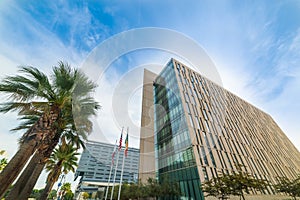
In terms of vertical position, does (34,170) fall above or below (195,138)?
below

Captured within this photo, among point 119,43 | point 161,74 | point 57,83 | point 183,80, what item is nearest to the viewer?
point 119,43

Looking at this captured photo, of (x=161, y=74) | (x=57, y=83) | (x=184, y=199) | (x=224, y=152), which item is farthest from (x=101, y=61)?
(x=161, y=74)

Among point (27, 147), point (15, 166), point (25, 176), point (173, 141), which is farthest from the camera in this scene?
point (173, 141)

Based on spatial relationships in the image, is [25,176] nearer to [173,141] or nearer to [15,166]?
[15,166]

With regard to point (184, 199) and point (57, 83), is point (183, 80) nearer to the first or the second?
point (184, 199)

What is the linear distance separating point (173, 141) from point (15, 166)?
1950 centimetres

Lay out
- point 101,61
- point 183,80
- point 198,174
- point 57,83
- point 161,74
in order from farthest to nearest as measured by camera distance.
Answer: point 161,74
point 183,80
point 198,174
point 57,83
point 101,61

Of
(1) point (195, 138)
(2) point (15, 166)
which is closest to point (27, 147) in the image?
(2) point (15, 166)

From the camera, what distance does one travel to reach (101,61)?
6.95 metres

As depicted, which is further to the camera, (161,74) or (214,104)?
(161,74)

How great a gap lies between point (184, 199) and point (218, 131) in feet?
44.3

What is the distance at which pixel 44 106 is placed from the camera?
7.80 metres

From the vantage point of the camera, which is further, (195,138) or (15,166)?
(195,138)

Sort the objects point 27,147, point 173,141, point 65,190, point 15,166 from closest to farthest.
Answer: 1. point 15,166
2. point 27,147
3. point 173,141
4. point 65,190
